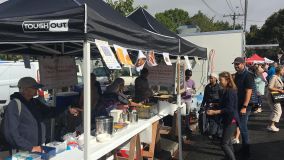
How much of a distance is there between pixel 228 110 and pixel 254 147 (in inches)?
106

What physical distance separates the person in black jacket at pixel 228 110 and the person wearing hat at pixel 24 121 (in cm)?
287

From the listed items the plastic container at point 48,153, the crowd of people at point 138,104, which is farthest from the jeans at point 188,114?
the plastic container at point 48,153

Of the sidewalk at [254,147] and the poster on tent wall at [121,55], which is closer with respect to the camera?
the poster on tent wall at [121,55]

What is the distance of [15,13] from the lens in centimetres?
361

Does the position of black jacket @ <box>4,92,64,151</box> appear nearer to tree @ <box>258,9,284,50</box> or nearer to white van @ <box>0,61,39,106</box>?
white van @ <box>0,61,39,106</box>

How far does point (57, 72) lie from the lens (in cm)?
721

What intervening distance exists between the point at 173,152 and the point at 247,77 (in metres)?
2.08

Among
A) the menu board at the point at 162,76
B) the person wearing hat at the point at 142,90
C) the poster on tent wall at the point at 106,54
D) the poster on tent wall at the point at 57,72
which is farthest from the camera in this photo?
the menu board at the point at 162,76

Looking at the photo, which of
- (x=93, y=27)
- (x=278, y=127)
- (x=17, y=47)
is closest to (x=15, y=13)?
→ (x=93, y=27)

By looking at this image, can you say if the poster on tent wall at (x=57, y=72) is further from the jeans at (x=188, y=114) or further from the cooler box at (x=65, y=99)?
the jeans at (x=188, y=114)

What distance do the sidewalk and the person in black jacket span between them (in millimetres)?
1409

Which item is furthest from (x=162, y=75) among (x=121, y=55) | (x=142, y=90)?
(x=121, y=55)

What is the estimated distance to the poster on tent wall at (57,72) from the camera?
674cm

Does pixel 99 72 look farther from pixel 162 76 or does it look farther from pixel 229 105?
pixel 229 105
